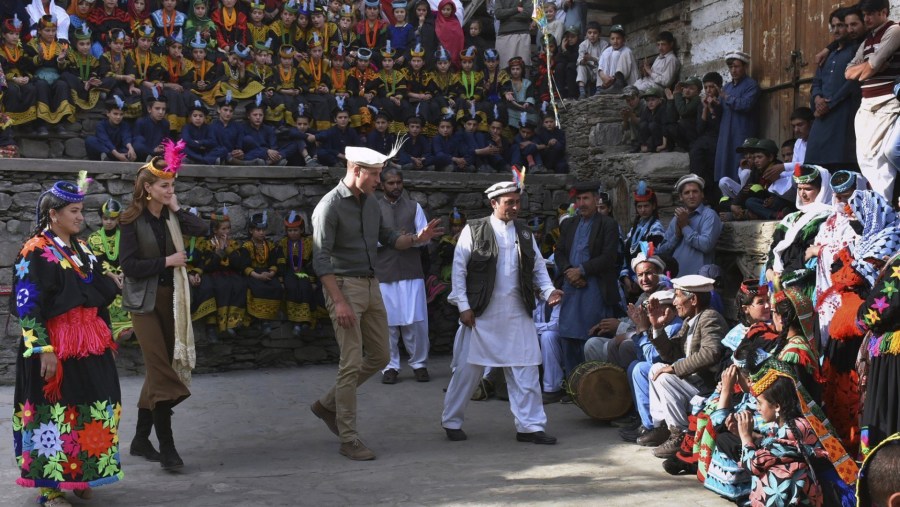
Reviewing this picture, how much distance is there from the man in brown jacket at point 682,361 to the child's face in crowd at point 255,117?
636 centimetres

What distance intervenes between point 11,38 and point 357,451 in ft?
23.6

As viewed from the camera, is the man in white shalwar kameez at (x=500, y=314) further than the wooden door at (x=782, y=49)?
No

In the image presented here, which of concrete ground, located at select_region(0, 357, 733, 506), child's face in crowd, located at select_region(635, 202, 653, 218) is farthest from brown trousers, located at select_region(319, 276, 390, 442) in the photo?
child's face in crowd, located at select_region(635, 202, 653, 218)

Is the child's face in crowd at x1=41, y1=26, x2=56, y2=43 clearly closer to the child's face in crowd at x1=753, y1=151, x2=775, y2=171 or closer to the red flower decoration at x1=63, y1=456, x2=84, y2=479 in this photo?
the red flower decoration at x1=63, y1=456, x2=84, y2=479

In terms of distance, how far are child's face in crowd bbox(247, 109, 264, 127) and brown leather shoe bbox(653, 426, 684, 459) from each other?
6887 millimetres

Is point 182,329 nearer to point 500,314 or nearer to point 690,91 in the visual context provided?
point 500,314

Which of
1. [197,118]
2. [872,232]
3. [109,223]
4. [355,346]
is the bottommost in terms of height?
[355,346]

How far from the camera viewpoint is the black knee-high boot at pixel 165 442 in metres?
5.94

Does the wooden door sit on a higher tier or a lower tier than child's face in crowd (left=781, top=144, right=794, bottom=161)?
higher

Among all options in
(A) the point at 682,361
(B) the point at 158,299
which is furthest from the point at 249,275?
(A) the point at 682,361

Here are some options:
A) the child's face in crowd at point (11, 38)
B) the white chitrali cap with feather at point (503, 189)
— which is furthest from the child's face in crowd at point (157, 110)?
the white chitrali cap with feather at point (503, 189)

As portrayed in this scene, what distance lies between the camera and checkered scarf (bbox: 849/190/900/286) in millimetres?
5168

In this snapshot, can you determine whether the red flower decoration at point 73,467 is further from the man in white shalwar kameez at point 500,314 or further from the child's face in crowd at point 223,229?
the child's face in crowd at point 223,229

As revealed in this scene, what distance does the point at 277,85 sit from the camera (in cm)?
1217
